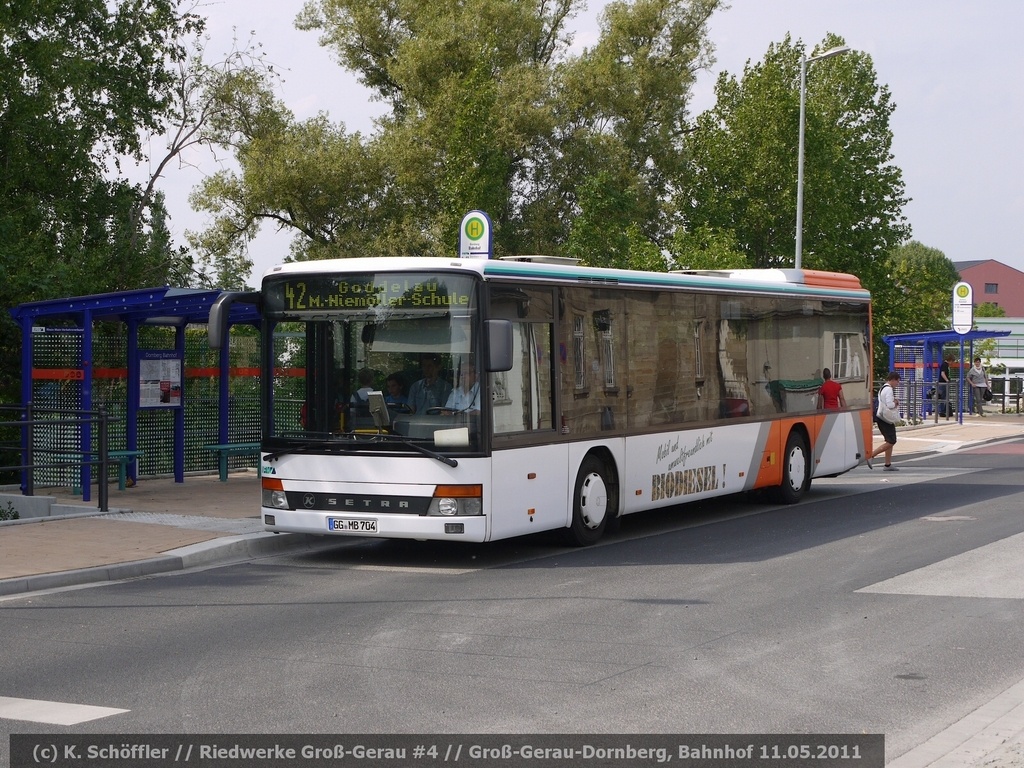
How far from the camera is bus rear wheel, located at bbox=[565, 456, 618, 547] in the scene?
13.6m

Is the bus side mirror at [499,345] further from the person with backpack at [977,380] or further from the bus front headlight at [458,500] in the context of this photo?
the person with backpack at [977,380]

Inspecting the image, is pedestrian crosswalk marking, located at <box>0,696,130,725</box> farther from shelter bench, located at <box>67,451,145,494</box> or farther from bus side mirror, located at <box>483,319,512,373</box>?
shelter bench, located at <box>67,451,145,494</box>

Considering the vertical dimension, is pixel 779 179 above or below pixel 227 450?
above

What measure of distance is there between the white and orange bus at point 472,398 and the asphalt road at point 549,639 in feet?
1.98

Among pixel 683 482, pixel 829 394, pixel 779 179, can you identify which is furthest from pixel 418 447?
pixel 779 179

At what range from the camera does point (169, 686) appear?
24.8 ft

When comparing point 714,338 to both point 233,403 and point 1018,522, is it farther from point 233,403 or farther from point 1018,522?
point 233,403

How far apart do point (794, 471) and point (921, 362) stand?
2503 centimetres

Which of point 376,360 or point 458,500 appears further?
point 376,360

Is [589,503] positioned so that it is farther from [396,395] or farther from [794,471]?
[794,471]

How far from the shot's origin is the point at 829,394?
1938 cm

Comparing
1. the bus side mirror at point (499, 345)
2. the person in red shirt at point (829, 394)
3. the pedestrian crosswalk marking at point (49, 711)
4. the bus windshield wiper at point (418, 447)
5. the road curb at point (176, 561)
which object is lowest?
the pedestrian crosswalk marking at point (49, 711)

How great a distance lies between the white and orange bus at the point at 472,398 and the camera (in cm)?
1215

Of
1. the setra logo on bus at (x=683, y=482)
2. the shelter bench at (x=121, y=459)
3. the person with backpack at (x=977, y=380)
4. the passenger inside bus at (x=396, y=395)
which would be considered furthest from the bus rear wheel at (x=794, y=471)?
the person with backpack at (x=977, y=380)
